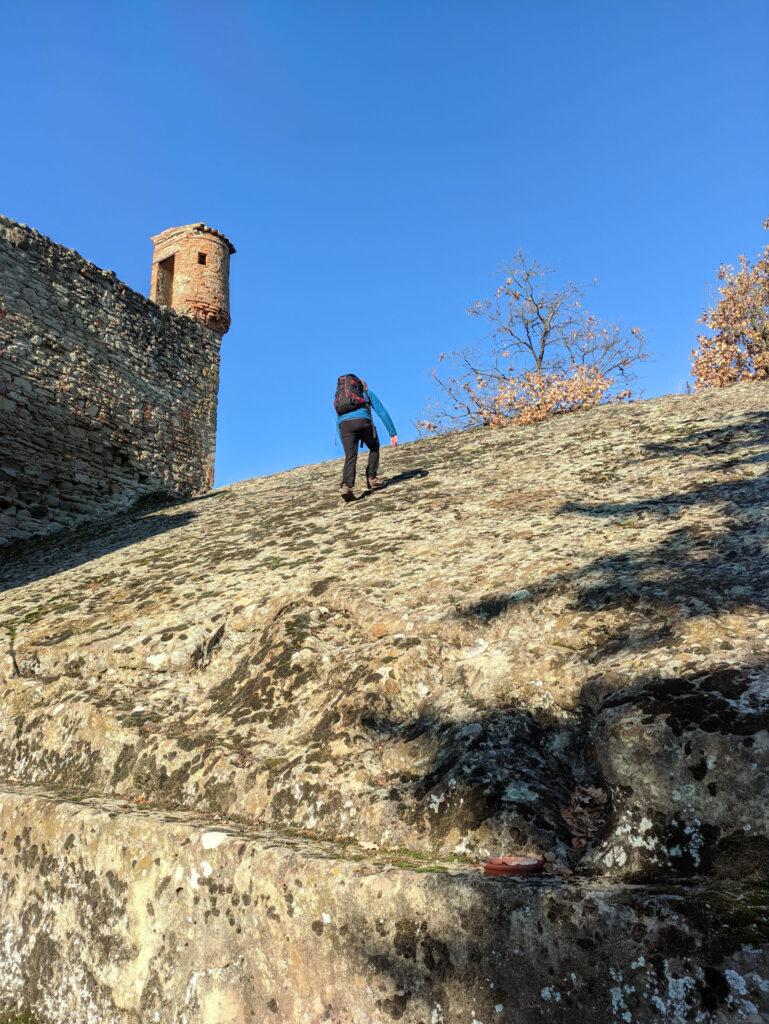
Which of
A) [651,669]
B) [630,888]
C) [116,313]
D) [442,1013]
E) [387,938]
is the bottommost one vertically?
[442,1013]

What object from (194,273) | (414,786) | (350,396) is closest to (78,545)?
(350,396)

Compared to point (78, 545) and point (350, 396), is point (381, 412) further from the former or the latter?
point (78, 545)

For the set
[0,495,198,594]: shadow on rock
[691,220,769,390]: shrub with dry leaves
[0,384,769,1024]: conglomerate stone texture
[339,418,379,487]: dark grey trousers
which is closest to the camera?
[0,384,769,1024]: conglomerate stone texture

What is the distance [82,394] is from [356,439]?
533 cm

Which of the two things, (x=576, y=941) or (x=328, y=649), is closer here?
(x=576, y=941)

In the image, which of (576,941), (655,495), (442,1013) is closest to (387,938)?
(442,1013)

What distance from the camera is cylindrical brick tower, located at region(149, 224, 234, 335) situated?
1403 centimetres

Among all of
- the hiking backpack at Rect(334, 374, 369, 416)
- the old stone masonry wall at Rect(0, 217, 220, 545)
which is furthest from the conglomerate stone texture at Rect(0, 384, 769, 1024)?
the old stone masonry wall at Rect(0, 217, 220, 545)

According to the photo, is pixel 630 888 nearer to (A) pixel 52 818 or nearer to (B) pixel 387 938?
(B) pixel 387 938

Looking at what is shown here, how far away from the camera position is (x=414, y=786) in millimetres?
2338

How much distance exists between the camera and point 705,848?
1.79 meters

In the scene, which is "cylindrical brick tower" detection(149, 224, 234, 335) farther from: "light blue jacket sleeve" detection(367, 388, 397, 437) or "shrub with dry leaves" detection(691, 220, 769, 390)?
"shrub with dry leaves" detection(691, 220, 769, 390)

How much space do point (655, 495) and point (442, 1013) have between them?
12.9 feet

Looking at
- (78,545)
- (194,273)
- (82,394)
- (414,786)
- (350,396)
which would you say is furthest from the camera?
(194,273)
